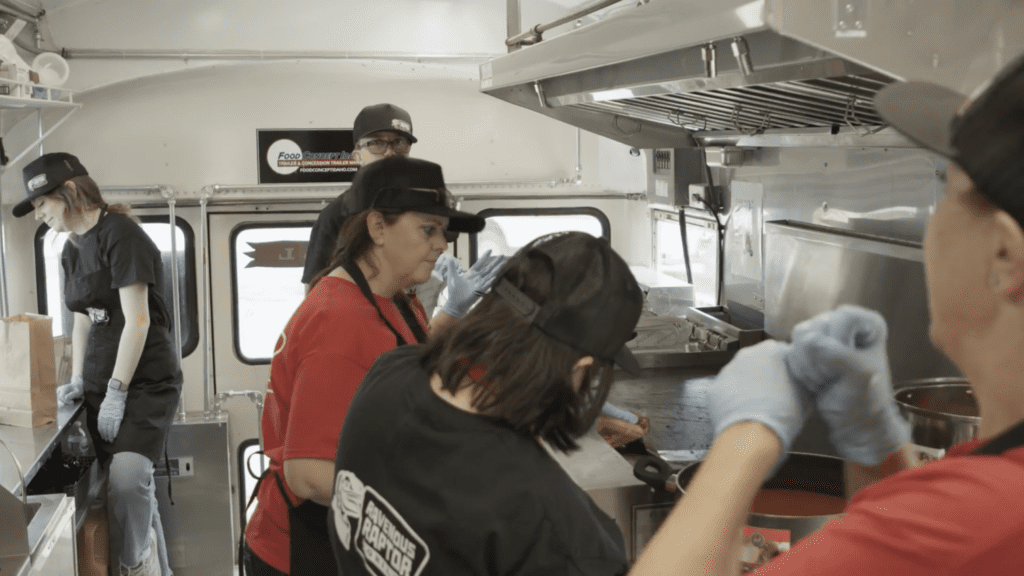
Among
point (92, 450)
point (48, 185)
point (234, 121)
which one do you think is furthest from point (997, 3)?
point (234, 121)

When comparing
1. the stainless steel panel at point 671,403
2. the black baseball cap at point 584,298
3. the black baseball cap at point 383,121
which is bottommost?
the stainless steel panel at point 671,403

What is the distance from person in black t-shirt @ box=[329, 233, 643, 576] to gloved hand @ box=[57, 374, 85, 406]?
315 cm

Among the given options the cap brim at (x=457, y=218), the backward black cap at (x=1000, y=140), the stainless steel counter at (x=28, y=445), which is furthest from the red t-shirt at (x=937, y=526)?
the stainless steel counter at (x=28, y=445)

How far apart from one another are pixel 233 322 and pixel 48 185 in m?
2.16

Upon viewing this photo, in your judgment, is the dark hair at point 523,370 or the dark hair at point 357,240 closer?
the dark hair at point 523,370

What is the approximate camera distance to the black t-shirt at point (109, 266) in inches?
141

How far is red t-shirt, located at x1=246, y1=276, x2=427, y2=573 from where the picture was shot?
64.7 inches

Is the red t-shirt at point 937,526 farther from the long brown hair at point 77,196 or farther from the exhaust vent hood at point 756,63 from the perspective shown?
the long brown hair at point 77,196

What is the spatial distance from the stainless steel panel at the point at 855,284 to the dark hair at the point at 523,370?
1.53 meters

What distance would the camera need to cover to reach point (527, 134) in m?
5.62

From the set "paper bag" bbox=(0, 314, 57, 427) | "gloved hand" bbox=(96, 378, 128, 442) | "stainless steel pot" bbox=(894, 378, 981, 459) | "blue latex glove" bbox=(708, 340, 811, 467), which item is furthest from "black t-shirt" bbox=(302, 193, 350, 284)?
"blue latex glove" bbox=(708, 340, 811, 467)

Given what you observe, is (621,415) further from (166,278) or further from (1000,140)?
(166,278)

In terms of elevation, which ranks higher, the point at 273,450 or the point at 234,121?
the point at 234,121

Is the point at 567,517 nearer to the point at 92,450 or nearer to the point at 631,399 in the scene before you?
the point at 631,399
